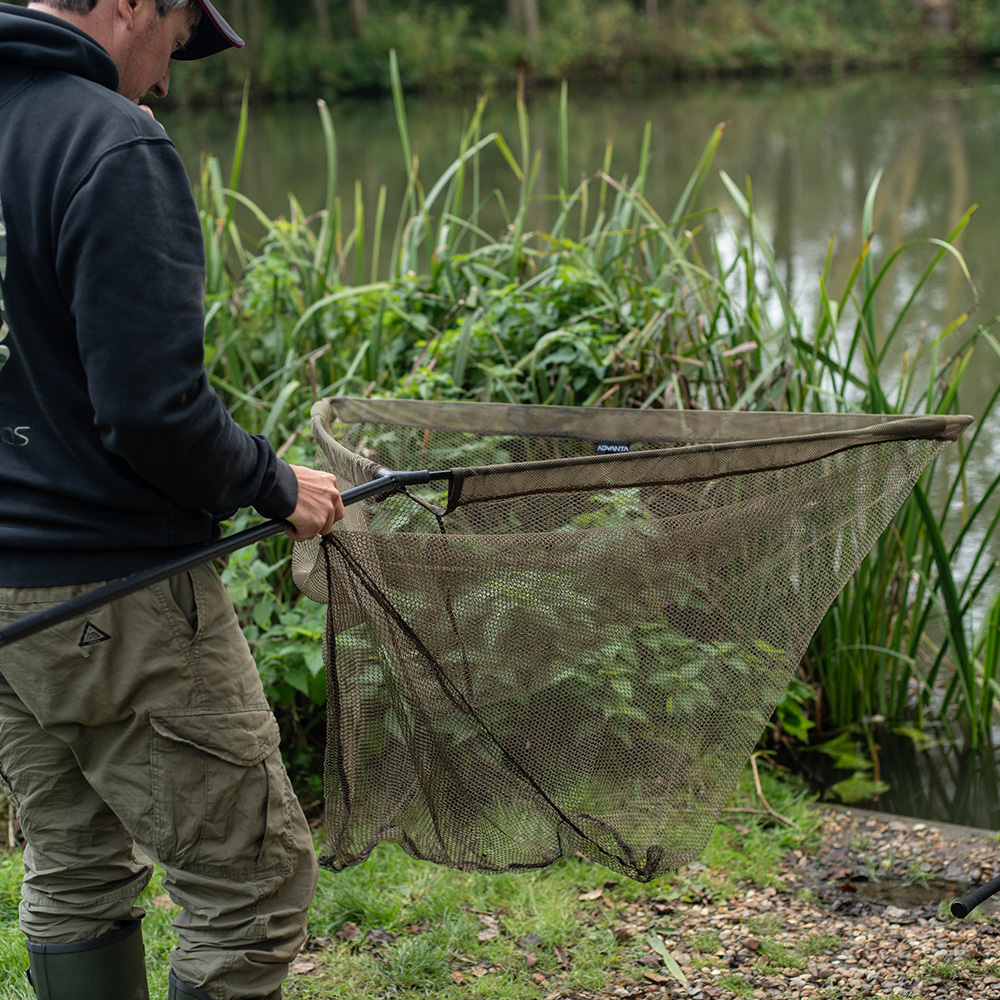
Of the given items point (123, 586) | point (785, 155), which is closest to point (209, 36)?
point (123, 586)

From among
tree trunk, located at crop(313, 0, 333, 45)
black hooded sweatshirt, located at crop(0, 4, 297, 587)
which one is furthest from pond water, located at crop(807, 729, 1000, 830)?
tree trunk, located at crop(313, 0, 333, 45)

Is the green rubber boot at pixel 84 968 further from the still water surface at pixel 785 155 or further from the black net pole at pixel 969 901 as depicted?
the still water surface at pixel 785 155

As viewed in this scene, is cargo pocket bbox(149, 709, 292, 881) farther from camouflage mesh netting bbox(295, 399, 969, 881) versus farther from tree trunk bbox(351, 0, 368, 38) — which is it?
tree trunk bbox(351, 0, 368, 38)

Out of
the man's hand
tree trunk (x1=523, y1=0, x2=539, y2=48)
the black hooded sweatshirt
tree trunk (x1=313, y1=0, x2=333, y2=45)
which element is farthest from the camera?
tree trunk (x1=523, y1=0, x2=539, y2=48)

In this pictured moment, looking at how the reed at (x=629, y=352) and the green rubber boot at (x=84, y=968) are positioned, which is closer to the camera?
the green rubber boot at (x=84, y=968)

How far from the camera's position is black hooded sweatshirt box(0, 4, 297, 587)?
1.19 m

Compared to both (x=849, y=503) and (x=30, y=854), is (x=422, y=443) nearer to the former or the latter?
(x=849, y=503)

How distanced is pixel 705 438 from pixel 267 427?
1.41m

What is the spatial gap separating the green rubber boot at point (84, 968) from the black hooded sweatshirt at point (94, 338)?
22.3 inches

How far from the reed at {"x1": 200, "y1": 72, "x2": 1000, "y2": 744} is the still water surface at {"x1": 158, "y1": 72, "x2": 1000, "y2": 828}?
0.32 m

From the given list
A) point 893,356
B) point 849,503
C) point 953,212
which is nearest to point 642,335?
point 849,503

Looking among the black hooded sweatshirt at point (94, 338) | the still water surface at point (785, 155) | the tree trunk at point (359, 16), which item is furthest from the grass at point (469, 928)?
the tree trunk at point (359, 16)

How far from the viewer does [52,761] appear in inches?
58.0

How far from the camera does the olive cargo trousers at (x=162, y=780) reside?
1349 millimetres
